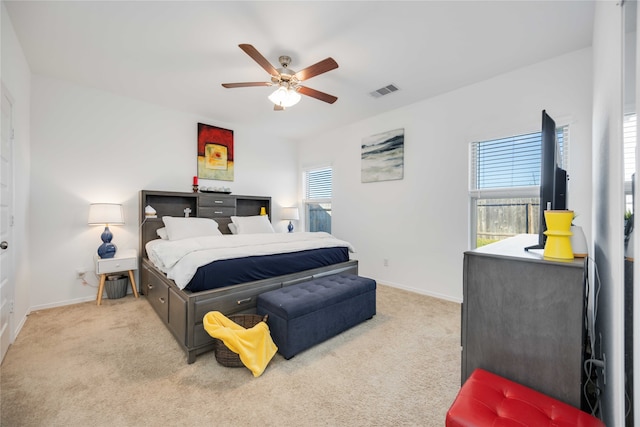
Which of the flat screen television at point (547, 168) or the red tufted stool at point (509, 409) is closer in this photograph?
the red tufted stool at point (509, 409)

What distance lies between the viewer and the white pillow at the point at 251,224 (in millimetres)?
4137

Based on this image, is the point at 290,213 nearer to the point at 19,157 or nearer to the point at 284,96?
the point at 284,96

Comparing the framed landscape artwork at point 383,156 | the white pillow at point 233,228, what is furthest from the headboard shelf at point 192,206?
the framed landscape artwork at point 383,156

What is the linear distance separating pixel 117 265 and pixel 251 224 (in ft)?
5.84

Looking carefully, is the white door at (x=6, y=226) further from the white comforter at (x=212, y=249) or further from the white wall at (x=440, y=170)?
the white wall at (x=440, y=170)

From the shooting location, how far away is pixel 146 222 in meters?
3.65

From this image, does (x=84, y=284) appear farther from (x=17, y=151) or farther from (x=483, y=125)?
(x=483, y=125)

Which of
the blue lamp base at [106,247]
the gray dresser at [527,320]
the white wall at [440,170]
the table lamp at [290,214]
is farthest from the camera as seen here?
the table lamp at [290,214]


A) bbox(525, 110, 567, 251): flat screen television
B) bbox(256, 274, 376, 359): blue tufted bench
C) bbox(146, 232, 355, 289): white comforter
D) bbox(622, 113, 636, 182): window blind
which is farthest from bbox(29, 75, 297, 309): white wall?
bbox(622, 113, 636, 182): window blind

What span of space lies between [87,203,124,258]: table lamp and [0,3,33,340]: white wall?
557 millimetres

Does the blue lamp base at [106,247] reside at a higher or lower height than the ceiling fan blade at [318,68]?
lower

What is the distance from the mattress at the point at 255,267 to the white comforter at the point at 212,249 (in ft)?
0.15

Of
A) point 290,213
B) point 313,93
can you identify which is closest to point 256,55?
point 313,93

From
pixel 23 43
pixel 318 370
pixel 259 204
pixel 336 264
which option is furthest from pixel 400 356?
pixel 23 43
